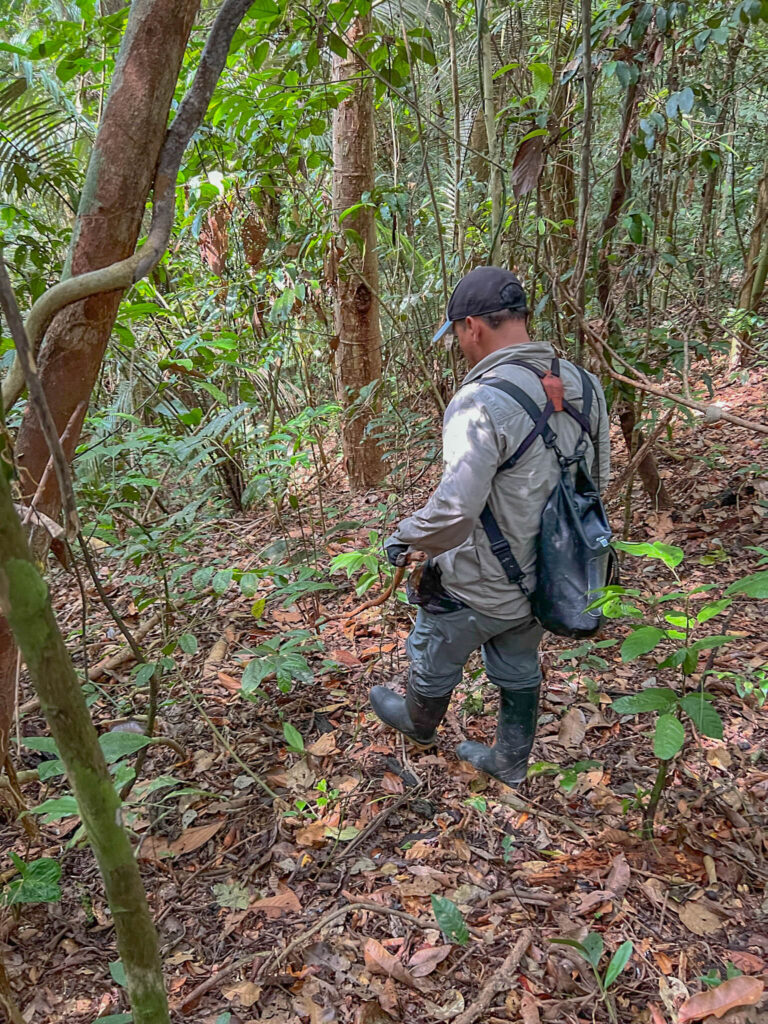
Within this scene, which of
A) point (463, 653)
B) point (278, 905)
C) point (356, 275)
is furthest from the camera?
point (356, 275)

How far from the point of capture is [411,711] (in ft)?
8.14

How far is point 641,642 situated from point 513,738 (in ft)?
3.01

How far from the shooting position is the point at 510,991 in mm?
1720

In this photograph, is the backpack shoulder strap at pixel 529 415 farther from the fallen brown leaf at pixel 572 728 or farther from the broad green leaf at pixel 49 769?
the broad green leaf at pixel 49 769

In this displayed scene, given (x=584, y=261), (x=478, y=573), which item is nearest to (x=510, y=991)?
(x=478, y=573)

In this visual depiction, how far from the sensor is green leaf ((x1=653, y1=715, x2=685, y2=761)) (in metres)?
1.67

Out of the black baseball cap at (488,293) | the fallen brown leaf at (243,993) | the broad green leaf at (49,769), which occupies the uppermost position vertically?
the black baseball cap at (488,293)

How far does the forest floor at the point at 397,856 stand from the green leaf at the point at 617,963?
0.06m

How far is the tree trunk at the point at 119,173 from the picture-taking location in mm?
1536

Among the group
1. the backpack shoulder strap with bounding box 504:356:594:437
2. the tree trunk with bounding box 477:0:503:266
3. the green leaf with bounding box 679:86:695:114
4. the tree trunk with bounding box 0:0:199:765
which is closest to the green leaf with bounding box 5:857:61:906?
the tree trunk with bounding box 0:0:199:765

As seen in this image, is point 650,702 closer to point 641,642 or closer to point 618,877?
point 641,642

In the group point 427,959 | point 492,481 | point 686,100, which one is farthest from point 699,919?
point 686,100

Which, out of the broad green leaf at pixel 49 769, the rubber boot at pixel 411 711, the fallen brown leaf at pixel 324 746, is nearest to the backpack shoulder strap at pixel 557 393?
the rubber boot at pixel 411 711

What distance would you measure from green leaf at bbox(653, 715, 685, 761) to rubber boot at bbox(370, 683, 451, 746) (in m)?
0.88
